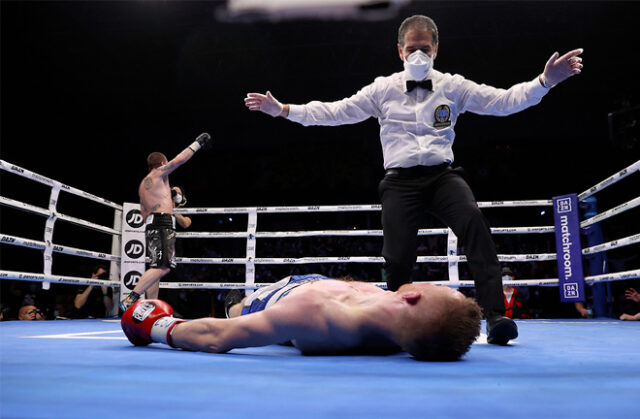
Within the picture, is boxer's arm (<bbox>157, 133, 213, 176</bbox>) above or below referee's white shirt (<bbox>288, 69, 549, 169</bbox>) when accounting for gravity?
above

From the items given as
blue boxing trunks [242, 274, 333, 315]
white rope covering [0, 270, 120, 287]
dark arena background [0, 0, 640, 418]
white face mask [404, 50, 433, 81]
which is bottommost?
blue boxing trunks [242, 274, 333, 315]

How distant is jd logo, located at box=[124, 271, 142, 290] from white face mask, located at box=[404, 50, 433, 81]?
3.68 m

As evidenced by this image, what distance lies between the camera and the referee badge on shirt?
7.40 ft

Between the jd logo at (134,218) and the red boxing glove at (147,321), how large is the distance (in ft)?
11.7

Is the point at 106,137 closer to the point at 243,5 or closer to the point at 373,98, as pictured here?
the point at 243,5

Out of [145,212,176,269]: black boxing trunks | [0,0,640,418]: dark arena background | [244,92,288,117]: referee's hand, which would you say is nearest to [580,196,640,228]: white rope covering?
[0,0,640,418]: dark arena background

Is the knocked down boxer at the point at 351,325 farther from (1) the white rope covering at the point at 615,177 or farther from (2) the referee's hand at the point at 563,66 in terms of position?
(1) the white rope covering at the point at 615,177

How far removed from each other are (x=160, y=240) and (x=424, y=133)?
2758 mm

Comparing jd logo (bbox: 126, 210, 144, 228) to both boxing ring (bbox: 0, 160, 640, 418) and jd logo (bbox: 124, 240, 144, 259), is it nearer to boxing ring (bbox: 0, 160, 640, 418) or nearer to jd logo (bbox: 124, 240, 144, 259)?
jd logo (bbox: 124, 240, 144, 259)

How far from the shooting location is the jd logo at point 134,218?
16.8 feet

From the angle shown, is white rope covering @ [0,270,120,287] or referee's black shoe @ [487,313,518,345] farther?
white rope covering @ [0,270,120,287]

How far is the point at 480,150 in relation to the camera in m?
10.2

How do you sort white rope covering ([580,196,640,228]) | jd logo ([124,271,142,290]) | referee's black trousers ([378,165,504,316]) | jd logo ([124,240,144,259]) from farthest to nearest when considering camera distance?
jd logo ([124,240,144,259]), jd logo ([124,271,142,290]), white rope covering ([580,196,640,228]), referee's black trousers ([378,165,504,316])

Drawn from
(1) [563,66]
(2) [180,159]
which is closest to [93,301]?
(2) [180,159]
